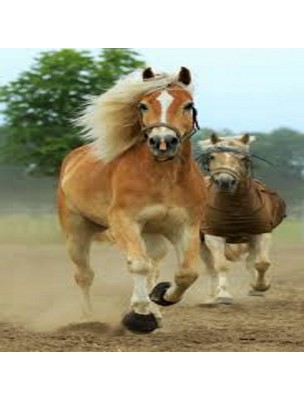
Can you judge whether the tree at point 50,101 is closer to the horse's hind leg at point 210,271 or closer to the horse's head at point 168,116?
the horse's head at point 168,116

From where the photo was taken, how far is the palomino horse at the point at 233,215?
6480mm

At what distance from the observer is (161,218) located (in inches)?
231

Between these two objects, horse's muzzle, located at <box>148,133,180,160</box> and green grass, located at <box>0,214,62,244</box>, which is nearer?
horse's muzzle, located at <box>148,133,180,160</box>

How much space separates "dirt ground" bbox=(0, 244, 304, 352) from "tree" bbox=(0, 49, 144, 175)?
514mm

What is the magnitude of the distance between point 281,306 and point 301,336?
270 mm

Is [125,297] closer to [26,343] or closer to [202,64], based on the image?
[26,343]

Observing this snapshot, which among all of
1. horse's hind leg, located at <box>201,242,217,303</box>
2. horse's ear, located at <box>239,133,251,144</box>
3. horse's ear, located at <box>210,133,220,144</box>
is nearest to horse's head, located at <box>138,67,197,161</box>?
horse's ear, located at <box>210,133,220,144</box>

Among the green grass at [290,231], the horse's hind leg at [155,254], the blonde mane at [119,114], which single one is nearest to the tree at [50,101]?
the blonde mane at [119,114]

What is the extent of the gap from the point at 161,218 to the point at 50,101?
3.41 ft

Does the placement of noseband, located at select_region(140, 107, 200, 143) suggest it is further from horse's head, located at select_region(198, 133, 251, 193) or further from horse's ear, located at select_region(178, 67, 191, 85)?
horse's head, located at select_region(198, 133, 251, 193)

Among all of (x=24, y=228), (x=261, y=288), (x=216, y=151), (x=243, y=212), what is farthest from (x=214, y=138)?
(x=24, y=228)

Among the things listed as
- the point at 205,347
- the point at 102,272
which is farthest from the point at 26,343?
the point at 205,347

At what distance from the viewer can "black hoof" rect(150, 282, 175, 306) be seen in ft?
20.2

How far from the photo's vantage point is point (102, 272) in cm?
644
